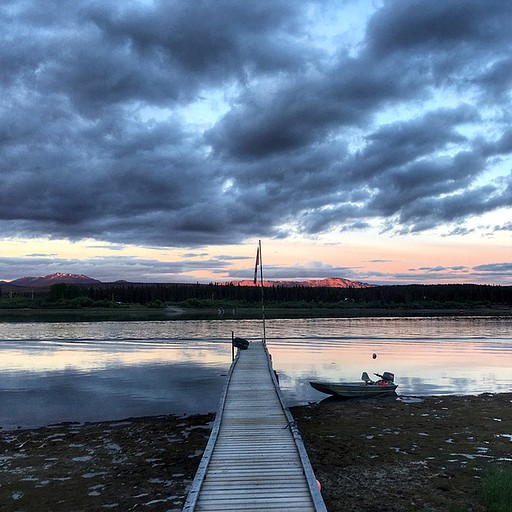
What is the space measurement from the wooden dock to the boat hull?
370 inches

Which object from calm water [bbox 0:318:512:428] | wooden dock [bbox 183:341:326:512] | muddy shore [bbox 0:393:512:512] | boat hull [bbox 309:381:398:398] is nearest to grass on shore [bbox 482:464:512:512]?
muddy shore [bbox 0:393:512:512]

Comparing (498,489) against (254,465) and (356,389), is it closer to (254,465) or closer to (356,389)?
(254,465)

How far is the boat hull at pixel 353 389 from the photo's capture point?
102 ft

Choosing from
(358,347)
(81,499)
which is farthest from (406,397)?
(358,347)

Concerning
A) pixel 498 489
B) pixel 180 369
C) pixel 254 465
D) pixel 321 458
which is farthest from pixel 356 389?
pixel 254 465

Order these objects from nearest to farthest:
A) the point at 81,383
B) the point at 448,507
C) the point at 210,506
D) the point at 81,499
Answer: the point at 210,506 → the point at 448,507 → the point at 81,499 → the point at 81,383

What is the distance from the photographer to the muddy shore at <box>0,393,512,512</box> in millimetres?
14570

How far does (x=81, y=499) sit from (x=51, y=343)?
2232 inches

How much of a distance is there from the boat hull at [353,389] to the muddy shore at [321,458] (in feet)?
10.4

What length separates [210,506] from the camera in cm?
1117

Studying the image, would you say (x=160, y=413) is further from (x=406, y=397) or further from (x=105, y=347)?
(x=105, y=347)

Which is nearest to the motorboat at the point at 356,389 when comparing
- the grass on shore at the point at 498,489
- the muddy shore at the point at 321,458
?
the muddy shore at the point at 321,458

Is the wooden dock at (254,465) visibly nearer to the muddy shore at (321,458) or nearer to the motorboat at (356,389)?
the muddy shore at (321,458)

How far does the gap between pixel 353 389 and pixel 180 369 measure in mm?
18488
